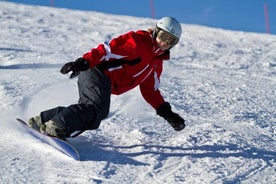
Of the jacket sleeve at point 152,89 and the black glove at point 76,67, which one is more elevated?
the black glove at point 76,67

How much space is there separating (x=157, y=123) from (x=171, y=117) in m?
0.57

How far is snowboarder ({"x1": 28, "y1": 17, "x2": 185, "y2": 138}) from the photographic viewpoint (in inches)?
140

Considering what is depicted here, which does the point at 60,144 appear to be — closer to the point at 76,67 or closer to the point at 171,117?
the point at 76,67

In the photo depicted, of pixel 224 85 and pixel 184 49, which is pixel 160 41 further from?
pixel 184 49

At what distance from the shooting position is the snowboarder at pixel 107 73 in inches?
140

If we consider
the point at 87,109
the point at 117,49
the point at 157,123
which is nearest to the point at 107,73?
the point at 117,49

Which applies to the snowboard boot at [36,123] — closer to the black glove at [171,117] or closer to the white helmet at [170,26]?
the black glove at [171,117]

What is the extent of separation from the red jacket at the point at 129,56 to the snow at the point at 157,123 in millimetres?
508

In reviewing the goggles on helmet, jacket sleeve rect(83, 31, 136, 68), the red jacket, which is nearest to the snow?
the red jacket

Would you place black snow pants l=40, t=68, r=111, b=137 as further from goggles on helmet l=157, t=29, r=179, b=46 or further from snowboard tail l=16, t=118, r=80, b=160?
goggles on helmet l=157, t=29, r=179, b=46

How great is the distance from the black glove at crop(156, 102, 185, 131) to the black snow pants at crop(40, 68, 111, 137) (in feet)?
2.06

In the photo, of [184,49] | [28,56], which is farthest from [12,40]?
[184,49]

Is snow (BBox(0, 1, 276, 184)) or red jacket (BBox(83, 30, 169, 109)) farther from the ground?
red jacket (BBox(83, 30, 169, 109))

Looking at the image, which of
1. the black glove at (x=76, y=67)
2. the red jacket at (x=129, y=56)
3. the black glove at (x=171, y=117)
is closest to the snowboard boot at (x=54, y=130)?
the black glove at (x=76, y=67)
